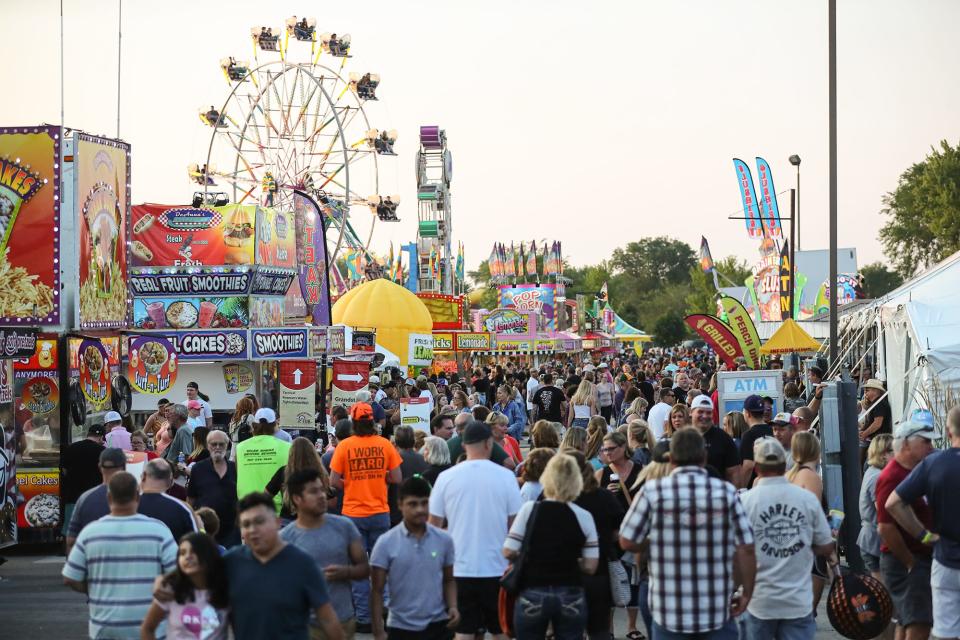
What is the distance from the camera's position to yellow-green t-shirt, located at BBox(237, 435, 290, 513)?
9.52m

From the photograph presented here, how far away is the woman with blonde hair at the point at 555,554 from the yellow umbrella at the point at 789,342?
66.3 feet

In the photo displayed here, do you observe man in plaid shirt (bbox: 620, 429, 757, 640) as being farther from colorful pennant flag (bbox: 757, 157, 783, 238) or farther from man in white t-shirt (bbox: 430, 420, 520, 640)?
colorful pennant flag (bbox: 757, 157, 783, 238)

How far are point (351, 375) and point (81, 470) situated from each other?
7038 millimetres

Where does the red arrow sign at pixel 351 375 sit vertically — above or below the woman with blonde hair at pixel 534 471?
above

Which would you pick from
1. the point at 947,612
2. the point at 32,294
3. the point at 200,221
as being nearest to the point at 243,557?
the point at 947,612

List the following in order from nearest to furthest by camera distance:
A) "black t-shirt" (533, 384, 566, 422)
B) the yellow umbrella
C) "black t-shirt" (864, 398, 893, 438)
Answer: "black t-shirt" (864, 398, 893, 438), "black t-shirt" (533, 384, 566, 422), the yellow umbrella

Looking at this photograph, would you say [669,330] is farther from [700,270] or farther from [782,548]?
[782,548]

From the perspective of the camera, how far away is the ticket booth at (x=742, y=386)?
50.7 feet

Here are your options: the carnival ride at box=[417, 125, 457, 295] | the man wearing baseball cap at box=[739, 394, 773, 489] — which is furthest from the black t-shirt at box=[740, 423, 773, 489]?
the carnival ride at box=[417, 125, 457, 295]

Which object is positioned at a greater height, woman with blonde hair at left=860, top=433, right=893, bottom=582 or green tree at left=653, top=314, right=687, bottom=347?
green tree at left=653, top=314, right=687, bottom=347

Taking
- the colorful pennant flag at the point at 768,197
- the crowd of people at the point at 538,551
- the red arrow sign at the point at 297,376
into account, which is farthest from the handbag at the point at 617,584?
the colorful pennant flag at the point at 768,197

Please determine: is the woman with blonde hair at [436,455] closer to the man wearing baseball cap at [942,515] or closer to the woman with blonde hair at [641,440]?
the woman with blonde hair at [641,440]

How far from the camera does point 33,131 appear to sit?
15.0m

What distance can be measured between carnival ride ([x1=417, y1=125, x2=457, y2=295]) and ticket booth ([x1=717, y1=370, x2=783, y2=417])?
114 feet
